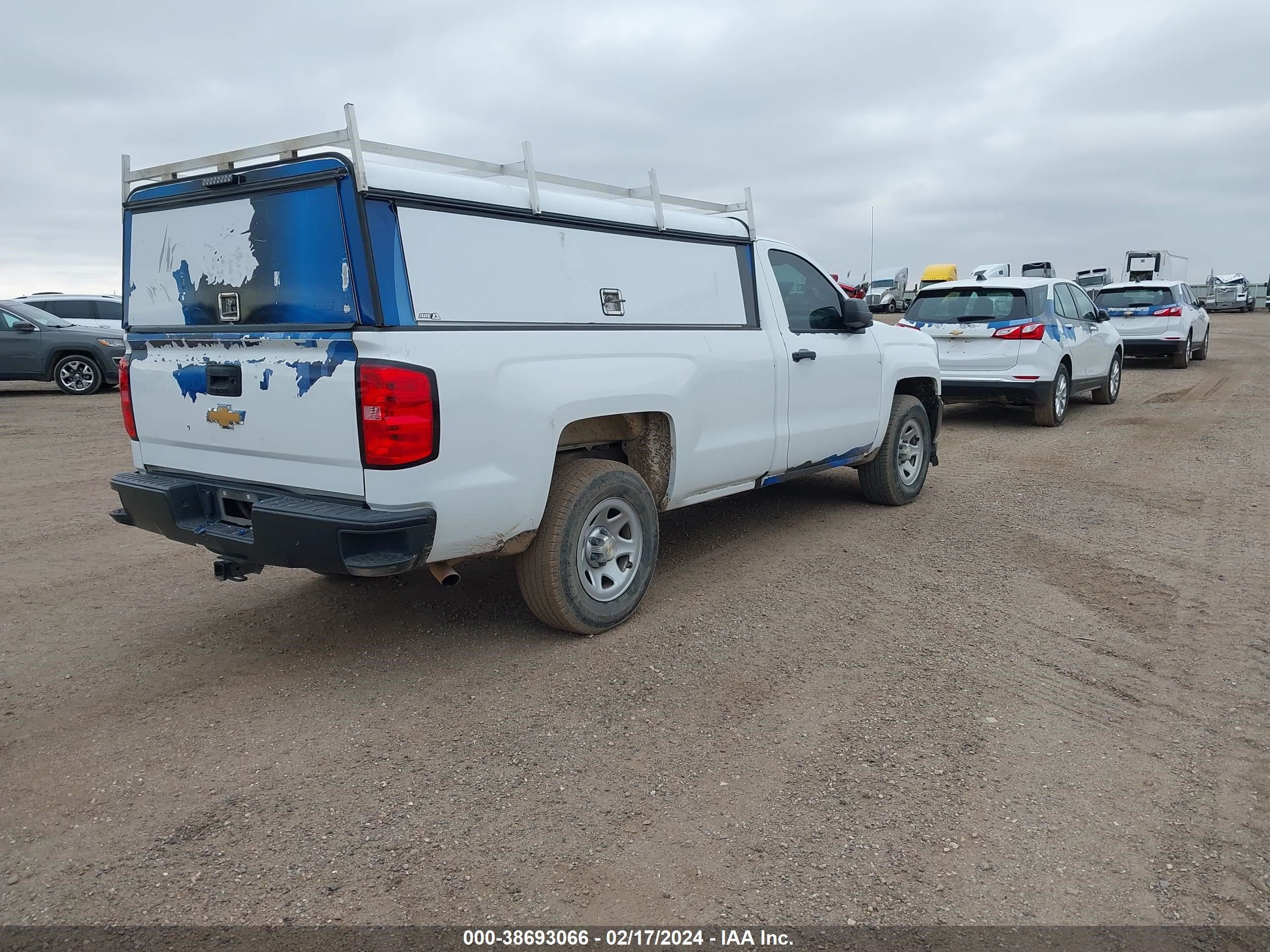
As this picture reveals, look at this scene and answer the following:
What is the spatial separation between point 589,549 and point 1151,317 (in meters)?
17.2

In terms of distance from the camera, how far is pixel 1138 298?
59.2ft

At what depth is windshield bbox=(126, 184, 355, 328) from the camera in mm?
3672

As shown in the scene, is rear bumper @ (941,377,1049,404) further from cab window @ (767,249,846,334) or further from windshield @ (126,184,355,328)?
windshield @ (126,184,355,328)

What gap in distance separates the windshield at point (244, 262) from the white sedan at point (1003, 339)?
843cm

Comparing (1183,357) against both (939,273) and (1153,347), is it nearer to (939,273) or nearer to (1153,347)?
(1153,347)

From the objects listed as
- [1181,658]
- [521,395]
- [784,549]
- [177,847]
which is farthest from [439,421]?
[1181,658]

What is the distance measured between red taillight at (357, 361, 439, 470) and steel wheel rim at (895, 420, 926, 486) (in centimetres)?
448

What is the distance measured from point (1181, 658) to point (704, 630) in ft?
7.09

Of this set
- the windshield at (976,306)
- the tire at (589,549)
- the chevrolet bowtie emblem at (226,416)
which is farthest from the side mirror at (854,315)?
the windshield at (976,306)

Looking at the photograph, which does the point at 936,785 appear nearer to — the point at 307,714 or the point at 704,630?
the point at 704,630

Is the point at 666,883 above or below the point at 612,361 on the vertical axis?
below

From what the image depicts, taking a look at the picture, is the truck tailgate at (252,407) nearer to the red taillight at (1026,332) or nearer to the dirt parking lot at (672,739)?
the dirt parking lot at (672,739)

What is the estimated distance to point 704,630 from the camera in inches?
183

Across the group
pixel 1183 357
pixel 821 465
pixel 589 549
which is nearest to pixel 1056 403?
pixel 821 465
